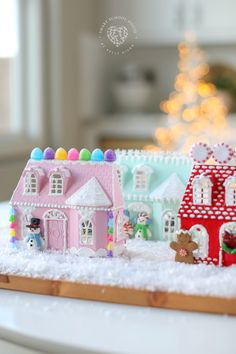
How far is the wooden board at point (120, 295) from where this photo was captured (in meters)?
0.92

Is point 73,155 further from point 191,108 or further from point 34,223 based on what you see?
point 191,108

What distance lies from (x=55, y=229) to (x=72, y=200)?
0.06m

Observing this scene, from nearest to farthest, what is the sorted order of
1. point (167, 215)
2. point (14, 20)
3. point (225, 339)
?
point (225, 339) → point (167, 215) → point (14, 20)

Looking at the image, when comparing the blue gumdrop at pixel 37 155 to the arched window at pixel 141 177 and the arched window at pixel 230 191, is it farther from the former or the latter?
the arched window at pixel 230 191

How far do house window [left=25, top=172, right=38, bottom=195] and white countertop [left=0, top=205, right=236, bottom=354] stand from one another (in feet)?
0.85

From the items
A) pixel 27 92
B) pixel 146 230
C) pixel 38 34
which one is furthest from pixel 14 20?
pixel 146 230

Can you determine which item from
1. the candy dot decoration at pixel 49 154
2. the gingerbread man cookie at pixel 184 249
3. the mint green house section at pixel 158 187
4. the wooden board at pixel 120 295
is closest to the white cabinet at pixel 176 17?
the mint green house section at pixel 158 187

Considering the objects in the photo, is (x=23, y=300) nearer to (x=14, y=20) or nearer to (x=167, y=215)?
(x=167, y=215)

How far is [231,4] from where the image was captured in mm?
4109

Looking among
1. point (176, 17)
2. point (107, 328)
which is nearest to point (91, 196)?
point (107, 328)

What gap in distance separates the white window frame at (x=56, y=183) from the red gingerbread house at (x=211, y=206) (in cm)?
22

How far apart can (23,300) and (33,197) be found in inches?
9.8

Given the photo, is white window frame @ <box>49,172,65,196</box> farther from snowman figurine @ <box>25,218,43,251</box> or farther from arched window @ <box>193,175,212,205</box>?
arched window @ <box>193,175,212,205</box>

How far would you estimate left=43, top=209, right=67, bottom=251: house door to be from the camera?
3.82 ft
